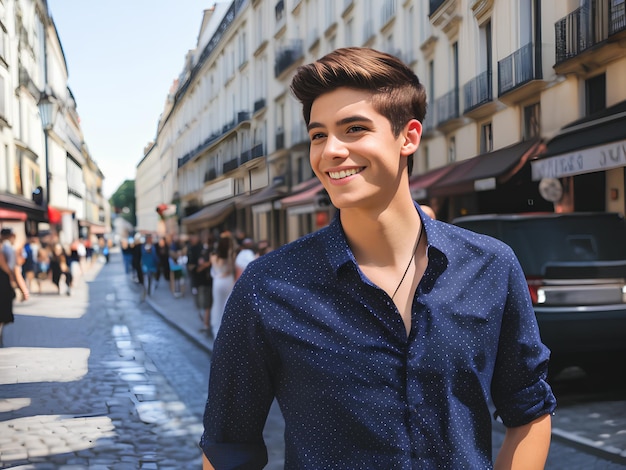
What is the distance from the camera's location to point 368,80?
1.41 metres

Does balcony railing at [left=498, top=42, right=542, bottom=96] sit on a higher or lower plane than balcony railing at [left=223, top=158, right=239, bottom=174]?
higher

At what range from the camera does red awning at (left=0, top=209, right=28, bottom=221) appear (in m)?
3.02

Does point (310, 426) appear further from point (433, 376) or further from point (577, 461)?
point (577, 461)

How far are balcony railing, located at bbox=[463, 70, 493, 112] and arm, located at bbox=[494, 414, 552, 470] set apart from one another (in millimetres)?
3238

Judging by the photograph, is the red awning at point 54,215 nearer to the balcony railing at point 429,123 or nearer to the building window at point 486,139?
the balcony railing at point 429,123

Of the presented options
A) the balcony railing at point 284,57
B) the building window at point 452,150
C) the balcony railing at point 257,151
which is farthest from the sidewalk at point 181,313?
the building window at point 452,150

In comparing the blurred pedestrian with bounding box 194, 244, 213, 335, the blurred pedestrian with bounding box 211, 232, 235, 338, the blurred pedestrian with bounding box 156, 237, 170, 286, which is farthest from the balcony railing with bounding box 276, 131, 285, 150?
the blurred pedestrian with bounding box 156, 237, 170, 286

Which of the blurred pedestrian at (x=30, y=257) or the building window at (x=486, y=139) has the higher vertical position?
the building window at (x=486, y=139)

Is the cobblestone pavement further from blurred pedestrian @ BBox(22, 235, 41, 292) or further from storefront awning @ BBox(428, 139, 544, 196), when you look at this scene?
storefront awning @ BBox(428, 139, 544, 196)

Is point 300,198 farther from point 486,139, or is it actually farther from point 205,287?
point 205,287

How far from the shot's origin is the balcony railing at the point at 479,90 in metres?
4.58

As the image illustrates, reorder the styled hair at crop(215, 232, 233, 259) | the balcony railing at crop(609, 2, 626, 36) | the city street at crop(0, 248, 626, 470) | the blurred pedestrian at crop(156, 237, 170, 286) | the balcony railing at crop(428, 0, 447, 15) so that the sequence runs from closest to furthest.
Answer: the city street at crop(0, 248, 626, 470)
the balcony railing at crop(428, 0, 447, 15)
the balcony railing at crop(609, 2, 626, 36)
the styled hair at crop(215, 232, 233, 259)
the blurred pedestrian at crop(156, 237, 170, 286)

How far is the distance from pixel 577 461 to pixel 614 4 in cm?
340

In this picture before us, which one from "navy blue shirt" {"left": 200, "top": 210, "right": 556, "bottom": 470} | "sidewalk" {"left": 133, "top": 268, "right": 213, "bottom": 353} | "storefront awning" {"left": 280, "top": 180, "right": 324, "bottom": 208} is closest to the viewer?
"navy blue shirt" {"left": 200, "top": 210, "right": 556, "bottom": 470}
